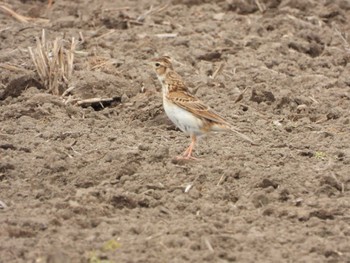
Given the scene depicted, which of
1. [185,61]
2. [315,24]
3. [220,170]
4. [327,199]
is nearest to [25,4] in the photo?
[185,61]

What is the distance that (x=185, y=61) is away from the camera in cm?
1254

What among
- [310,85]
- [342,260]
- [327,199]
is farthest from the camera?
[310,85]

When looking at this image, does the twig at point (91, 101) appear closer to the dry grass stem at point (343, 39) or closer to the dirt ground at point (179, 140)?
the dirt ground at point (179, 140)

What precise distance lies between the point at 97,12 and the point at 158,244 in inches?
297

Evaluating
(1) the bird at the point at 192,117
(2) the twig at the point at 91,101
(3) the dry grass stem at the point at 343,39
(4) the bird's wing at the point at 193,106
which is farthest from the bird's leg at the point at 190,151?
(3) the dry grass stem at the point at 343,39

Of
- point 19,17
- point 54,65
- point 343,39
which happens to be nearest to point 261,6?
point 343,39

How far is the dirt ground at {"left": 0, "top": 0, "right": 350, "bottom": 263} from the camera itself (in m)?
7.42

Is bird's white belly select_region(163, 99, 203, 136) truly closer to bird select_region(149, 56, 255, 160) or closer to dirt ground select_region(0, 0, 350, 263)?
bird select_region(149, 56, 255, 160)

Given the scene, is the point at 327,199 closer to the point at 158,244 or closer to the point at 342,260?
the point at 342,260

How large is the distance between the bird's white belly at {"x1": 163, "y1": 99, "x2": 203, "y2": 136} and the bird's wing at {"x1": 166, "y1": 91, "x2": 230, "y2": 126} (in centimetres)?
4

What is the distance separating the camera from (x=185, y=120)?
31.4 feet

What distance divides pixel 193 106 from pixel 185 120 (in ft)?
0.59

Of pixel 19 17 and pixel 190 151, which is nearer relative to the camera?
pixel 190 151

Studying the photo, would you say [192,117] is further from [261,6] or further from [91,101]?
[261,6]
